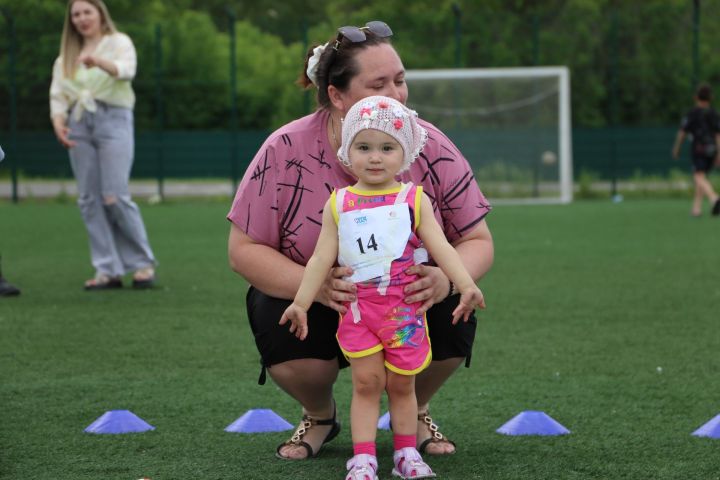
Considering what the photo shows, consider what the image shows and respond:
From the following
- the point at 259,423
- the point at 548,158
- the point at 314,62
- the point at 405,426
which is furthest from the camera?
the point at 548,158

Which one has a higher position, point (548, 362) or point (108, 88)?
point (108, 88)

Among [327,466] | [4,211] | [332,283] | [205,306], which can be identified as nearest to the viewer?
[332,283]

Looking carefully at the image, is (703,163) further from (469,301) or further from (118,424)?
(469,301)

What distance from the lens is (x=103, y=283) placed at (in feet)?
27.0

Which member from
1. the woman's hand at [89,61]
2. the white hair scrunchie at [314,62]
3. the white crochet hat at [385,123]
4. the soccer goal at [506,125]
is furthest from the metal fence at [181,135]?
the white crochet hat at [385,123]

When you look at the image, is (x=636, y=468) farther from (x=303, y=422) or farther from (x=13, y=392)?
(x=13, y=392)

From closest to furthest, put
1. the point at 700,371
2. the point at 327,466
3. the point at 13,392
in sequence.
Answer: the point at 327,466, the point at 13,392, the point at 700,371

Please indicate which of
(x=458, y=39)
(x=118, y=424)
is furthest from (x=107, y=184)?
(x=458, y=39)

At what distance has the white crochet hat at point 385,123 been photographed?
11.3ft

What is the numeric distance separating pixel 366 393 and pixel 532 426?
2.90 feet

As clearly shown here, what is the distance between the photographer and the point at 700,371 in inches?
206

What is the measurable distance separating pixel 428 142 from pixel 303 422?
38.1 inches

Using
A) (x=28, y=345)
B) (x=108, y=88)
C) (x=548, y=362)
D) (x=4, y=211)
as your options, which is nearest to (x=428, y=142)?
(x=548, y=362)

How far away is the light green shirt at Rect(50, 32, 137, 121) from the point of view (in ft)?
26.1
